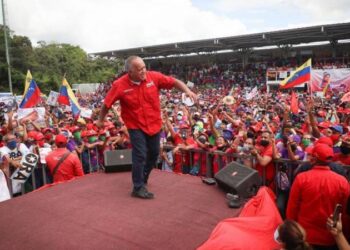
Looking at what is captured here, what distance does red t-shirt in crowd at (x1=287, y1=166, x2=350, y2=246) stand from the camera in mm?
3500

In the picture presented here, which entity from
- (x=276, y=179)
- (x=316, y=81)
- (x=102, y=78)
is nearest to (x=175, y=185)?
(x=276, y=179)

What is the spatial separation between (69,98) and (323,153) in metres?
9.32

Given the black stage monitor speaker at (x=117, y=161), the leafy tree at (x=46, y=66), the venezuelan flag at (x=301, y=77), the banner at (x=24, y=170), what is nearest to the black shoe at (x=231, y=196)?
the black stage monitor speaker at (x=117, y=161)

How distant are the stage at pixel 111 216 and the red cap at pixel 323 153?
1.03 metres

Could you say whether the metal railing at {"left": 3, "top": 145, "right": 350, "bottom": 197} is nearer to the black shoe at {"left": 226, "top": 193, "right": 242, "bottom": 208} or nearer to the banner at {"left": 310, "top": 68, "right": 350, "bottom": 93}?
the black shoe at {"left": 226, "top": 193, "right": 242, "bottom": 208}

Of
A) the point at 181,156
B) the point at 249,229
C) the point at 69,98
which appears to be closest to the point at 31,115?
the point at 69,98

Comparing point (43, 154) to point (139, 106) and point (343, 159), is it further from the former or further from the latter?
point (343, 159)

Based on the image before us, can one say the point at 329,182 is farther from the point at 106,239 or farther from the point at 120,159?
the point at 120,159

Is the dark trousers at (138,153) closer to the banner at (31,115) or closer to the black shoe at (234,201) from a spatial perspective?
the black shoe at (234,201)

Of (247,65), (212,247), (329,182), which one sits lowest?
Answer: (212,247)

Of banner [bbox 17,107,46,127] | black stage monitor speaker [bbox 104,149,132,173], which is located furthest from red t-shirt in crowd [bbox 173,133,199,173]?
banner [bbox 17,107,46,127]

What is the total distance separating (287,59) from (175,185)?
31.9m

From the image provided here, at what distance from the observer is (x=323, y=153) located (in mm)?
3580

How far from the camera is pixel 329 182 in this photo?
11.5ft
